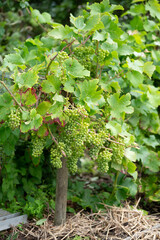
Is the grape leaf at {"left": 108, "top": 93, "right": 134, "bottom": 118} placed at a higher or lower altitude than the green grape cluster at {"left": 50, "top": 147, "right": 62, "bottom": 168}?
higher

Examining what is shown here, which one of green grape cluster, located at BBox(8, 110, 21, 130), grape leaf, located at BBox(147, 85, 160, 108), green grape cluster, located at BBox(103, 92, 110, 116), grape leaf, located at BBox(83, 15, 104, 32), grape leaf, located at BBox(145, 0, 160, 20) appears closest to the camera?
green grape cluster, located at BBox(8, 110, 21, 130)

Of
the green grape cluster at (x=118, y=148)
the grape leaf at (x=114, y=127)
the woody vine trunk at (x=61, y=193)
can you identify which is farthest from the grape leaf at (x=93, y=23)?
the woody vine trunk at (x=61, y=193)

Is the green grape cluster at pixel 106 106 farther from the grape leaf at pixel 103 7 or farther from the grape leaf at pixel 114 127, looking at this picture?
the grape leaf at pixel 103 7

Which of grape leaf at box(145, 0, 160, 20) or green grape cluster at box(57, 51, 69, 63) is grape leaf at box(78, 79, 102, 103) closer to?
green grape cluster at box(57, 51, 69, 63)

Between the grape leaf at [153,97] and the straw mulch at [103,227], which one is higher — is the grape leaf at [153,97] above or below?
above

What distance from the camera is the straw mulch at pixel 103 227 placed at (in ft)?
5.47

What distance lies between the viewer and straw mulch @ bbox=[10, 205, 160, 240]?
1668 mm

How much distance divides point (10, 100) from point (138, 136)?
3.64ft

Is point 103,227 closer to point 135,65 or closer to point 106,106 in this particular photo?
point 106,106

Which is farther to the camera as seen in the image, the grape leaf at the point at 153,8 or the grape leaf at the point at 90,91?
the grape leaf at the point at 153,8

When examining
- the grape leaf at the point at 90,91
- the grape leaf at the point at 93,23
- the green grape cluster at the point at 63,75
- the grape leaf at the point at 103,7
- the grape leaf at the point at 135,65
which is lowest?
the grape leaf at the point at 90,91

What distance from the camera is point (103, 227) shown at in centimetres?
176

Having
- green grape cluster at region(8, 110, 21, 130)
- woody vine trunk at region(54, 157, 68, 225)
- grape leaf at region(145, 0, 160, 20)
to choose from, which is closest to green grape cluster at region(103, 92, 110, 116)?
woody vine trunk at region(54, 157, 68, 225)

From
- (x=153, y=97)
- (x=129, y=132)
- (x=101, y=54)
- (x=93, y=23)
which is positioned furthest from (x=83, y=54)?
(x=129, y=132)
